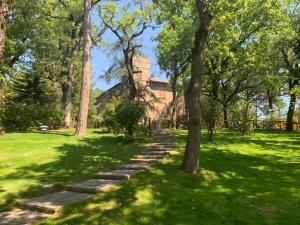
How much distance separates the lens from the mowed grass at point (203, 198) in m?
8.02

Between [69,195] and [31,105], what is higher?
[31,105]

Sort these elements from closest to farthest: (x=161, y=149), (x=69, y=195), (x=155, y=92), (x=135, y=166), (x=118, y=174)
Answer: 1. (x=69, y=195)
2. (x=118, y=174)
3. (x=135, y=166)
4. (x=161, y=149)
5. (x=155, y=92)

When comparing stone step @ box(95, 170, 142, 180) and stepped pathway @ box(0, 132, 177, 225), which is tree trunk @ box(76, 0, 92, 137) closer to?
stepped pathway @ box(0, 132, 177, 225)

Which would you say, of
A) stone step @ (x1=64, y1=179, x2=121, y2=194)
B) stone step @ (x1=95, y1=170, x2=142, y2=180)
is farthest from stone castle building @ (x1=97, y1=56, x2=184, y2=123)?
stone step @ (x1=64, y1=179, x2=121, y2=194)

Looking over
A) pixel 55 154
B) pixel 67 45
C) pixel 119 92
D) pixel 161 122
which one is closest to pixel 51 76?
pixel 67 45

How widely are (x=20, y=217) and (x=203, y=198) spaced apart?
411 centimetres

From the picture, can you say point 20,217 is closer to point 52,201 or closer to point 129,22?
point 52,201

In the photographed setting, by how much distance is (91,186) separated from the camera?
9.84m

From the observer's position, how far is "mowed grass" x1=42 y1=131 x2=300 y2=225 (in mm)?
8023

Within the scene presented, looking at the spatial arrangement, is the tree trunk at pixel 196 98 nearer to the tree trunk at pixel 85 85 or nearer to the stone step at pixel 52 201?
the stone step at pixel 52 201

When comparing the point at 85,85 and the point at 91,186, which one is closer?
the point at 91,186

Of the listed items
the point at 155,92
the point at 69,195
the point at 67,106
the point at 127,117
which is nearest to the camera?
the point at 69,195

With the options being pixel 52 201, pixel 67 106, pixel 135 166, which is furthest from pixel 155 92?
pixel 52 201

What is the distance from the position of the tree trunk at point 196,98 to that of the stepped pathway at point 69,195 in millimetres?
1434
